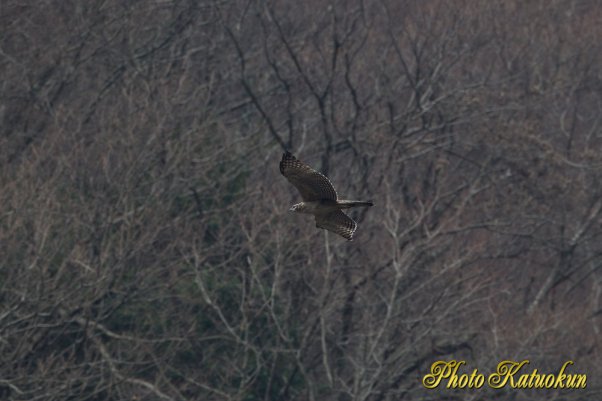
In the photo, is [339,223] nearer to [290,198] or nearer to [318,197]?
[318,197]

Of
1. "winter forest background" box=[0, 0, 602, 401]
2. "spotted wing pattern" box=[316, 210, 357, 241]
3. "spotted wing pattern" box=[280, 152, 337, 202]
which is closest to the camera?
"spotted wing pattern" box=[280, 152, 337, 202]

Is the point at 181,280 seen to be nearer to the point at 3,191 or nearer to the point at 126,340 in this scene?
the point at 126,340

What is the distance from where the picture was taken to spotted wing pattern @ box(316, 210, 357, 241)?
13.8m

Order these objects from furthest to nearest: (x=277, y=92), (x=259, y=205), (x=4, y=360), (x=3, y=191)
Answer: (x=277, y=92) < (x=259, y=205) < (x=3, y=191) < (x=4, y=360)

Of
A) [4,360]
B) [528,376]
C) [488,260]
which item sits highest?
[488,260]

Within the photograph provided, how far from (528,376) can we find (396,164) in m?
8.71

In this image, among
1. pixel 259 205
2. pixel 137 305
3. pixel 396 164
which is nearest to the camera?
pixel 137 305

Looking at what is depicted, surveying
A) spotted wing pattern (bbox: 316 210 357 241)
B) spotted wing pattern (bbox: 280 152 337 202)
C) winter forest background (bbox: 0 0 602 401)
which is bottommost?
spotted wing pattern (bbox: 280 152 337 202)

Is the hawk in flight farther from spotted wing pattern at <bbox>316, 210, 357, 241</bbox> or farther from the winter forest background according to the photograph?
the winter forest background

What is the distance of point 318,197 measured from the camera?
13.4 meters

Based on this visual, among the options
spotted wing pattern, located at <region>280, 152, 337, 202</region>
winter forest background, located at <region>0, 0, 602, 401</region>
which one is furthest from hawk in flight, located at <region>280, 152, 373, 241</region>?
winter forest background, located at <region>0, 0, 602, 401</region>

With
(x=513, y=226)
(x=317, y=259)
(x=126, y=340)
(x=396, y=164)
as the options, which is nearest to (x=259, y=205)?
(x=317, y=259)

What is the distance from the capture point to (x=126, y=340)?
80.1 ft

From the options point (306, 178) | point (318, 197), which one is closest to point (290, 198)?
point (318, 197)
